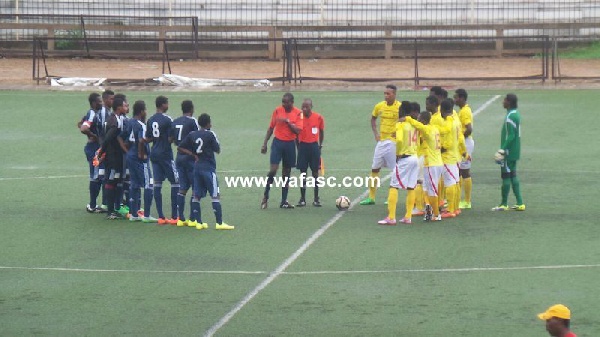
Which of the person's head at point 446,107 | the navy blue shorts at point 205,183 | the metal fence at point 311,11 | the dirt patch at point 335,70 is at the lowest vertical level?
the navy blue shorts at point 205,183

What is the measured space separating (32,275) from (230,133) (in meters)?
15.5

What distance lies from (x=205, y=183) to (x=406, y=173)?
3.29m

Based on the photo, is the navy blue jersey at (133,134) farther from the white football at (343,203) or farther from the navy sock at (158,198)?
the white football at (343,203)

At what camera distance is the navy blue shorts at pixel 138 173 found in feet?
72.0

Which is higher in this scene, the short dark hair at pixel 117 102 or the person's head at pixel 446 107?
A: the short dark hair at pixel 117 102

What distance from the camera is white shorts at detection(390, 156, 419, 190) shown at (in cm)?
2134

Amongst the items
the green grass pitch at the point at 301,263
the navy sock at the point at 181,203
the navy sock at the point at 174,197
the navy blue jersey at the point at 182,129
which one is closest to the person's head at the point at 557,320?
the green grass pitch at the point at 301,263

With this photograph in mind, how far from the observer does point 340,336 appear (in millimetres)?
15008

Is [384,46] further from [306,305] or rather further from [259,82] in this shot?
[306,305]

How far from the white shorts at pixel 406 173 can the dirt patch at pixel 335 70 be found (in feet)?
69.7

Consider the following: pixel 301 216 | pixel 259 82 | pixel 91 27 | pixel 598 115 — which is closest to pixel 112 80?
pixel 259 82

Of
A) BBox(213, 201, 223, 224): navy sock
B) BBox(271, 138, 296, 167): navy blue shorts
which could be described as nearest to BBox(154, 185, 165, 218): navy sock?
BBox(213, 201, 223, 224): navy sock

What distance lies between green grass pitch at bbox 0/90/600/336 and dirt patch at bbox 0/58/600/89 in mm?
14083

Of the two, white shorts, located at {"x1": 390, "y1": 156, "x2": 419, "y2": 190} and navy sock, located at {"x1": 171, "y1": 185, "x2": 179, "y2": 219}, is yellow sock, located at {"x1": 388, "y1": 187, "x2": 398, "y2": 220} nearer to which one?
white shorts, located at {"x1": 390, "y1": 156, "x2": 419, "y2": 190}
